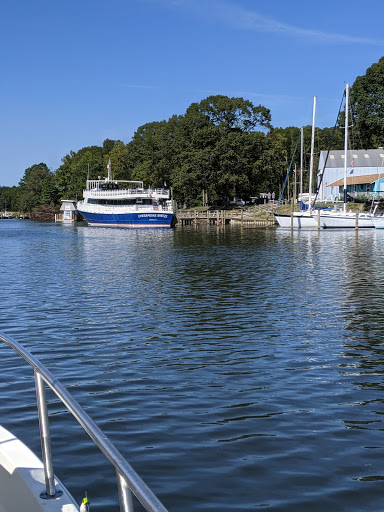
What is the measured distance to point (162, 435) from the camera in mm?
8406

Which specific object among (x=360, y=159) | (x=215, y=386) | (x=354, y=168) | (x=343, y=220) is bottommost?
(x=215, y=386)

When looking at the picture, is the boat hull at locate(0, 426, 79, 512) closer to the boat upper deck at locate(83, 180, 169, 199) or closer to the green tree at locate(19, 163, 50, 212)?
the boat upper deck at locate(83, 180, 169, 199)

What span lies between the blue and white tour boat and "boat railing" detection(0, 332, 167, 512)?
7384 centimetres

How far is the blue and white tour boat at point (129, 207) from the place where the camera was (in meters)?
78.3

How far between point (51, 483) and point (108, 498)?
3.12 metres

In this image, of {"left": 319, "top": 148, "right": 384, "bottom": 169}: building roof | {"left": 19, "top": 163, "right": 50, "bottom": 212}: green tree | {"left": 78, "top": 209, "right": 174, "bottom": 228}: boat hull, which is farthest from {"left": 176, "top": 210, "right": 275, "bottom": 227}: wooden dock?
{"left": 19, "top": 163, "right": 50, "bottom": 212}: green tree

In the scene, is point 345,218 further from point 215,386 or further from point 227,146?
point 215,386

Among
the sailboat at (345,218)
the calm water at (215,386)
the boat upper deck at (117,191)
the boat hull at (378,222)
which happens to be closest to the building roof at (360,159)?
the boat upper deck at (117,191)

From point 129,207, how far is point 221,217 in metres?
15.3

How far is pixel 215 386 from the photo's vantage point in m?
10.7

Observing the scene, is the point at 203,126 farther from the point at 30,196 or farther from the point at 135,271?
the point at 30,196

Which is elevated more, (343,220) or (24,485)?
(343,220)

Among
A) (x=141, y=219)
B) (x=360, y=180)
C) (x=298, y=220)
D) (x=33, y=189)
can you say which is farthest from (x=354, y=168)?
(x=33, y=189)

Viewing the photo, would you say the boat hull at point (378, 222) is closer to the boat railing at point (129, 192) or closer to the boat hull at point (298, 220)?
the boat hull at point (298, 220)
